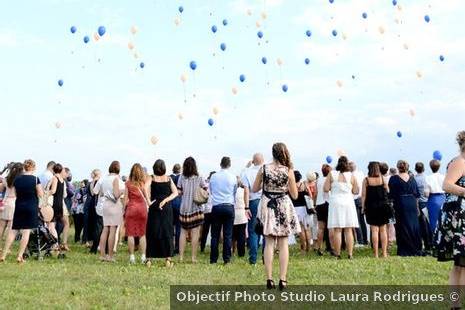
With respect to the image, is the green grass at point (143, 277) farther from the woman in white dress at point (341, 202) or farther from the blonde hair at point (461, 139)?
the blonde hair at point (461, 139)

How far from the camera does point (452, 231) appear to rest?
5.98m

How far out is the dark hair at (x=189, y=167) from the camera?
11086 millimetres

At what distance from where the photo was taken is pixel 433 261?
35.0 ft

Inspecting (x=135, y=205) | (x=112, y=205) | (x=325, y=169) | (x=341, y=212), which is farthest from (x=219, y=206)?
(x=325, y=169)

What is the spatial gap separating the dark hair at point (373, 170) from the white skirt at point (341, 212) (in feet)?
1.87

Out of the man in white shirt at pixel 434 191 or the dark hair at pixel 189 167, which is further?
the man in white shirt at pixel 434 191

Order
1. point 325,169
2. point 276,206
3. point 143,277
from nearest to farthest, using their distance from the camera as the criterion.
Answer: point 276,206, point 143,277, point 325,169

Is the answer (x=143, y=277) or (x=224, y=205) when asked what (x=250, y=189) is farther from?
(x=143, y=277)

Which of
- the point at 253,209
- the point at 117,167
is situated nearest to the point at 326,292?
the point at 253,209

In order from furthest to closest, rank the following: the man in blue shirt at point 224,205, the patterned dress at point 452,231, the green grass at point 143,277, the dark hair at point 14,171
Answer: the dark hair at point 14,171
the man in blue shirt at point 224,205
the green grass at point 143,277
the patterned dress at point 452,231

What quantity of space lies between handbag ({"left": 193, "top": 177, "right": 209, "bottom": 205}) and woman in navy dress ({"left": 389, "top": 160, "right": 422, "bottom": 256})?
3.52m

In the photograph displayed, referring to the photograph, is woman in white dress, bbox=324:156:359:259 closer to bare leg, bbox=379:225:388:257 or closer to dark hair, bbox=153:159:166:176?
bare leg, bbox=379:225:388:257
